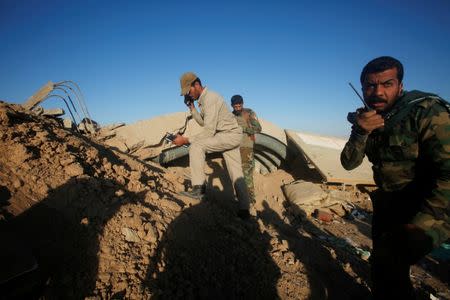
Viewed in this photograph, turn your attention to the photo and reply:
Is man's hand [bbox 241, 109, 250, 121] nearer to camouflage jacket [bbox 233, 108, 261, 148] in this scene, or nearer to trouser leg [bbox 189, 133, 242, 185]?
camouflage jacket [bbox 233, 108, 261, 148]

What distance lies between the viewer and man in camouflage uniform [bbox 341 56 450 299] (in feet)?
4.65

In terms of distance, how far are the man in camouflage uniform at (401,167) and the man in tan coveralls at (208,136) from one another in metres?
1.81

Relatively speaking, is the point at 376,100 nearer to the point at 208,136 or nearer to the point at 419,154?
the point at 419,154

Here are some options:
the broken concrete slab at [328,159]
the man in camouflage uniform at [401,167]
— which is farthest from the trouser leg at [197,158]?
the broken concrete slab at [328,159]

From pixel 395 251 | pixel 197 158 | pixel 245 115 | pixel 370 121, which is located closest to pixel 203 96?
pixel 197 158

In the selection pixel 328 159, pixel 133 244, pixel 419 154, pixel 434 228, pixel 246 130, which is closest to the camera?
pixel 434 228

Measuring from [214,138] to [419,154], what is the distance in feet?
7.55

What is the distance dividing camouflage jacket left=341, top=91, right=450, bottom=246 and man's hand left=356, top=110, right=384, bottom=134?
0.19ft

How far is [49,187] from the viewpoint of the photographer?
→ 227cm

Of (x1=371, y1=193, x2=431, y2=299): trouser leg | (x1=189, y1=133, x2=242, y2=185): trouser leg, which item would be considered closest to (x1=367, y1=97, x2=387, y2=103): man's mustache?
(x1=371, y1=193, x2=431, y2=299): trouser leg

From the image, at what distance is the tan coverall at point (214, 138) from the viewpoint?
3389 millimetres

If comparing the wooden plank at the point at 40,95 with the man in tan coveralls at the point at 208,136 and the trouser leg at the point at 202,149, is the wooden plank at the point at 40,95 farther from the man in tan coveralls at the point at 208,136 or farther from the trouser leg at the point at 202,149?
the trouser leg at the point at 202,149

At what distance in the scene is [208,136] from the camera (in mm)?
3424

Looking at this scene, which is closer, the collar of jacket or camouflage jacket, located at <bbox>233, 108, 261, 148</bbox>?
the collar of jacket
